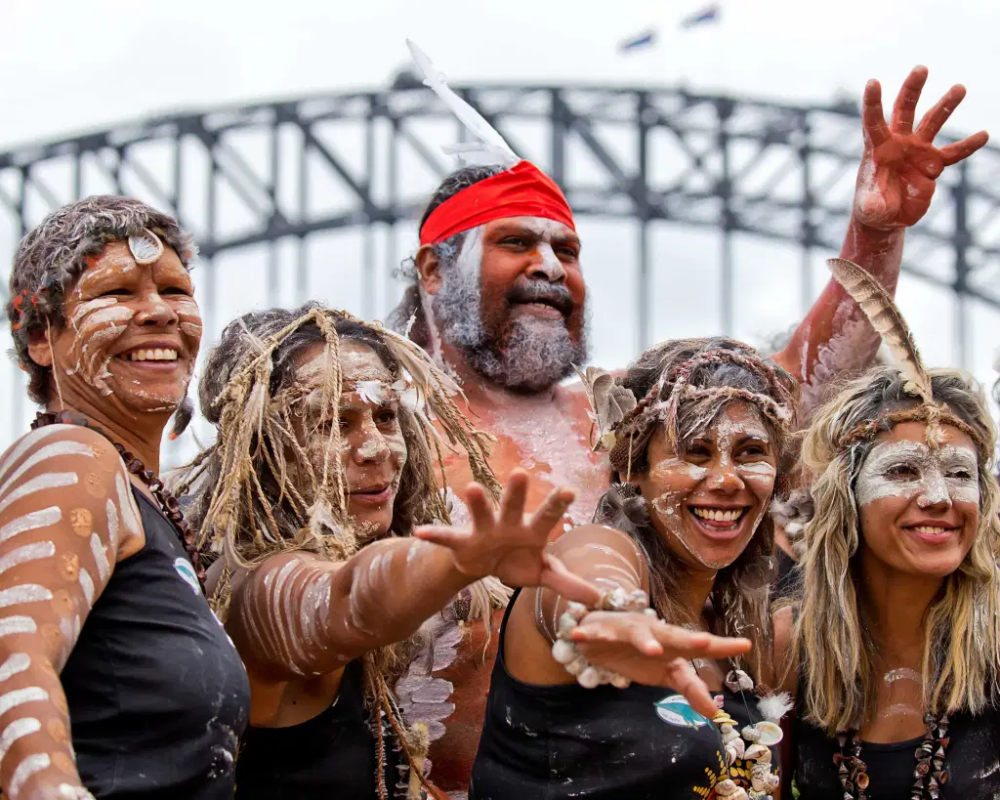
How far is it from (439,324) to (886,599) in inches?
70.4

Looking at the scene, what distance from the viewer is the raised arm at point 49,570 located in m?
2.22

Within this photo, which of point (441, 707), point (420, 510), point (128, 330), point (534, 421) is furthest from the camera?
point (534, 421)

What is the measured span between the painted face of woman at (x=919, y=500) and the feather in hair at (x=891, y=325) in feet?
0.35

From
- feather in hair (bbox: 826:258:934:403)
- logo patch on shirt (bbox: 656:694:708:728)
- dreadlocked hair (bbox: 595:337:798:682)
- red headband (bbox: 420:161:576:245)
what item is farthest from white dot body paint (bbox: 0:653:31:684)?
red headband (bbox: 420:161:576:245)

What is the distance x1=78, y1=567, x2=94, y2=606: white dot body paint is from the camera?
7.86 feet

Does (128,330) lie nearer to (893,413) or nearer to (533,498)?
(533,498)

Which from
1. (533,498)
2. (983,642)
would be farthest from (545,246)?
(983,642)

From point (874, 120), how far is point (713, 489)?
5.58 ft

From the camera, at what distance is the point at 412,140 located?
53.0 feet

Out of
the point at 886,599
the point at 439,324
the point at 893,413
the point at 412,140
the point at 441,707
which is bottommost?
the point at 441,707

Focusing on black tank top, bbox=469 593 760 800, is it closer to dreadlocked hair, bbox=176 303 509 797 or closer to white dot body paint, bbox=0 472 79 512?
dreadlocked hair, bbox=176 303 509 797

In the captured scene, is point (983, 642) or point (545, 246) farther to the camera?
point (545, 246)

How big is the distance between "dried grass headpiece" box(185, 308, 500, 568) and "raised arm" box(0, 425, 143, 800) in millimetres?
498

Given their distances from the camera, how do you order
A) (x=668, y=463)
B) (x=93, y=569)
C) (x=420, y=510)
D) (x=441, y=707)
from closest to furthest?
(x=93, y=569) → (x=668, y=463) → (x=420, y=510) → (x=441, y=707)
